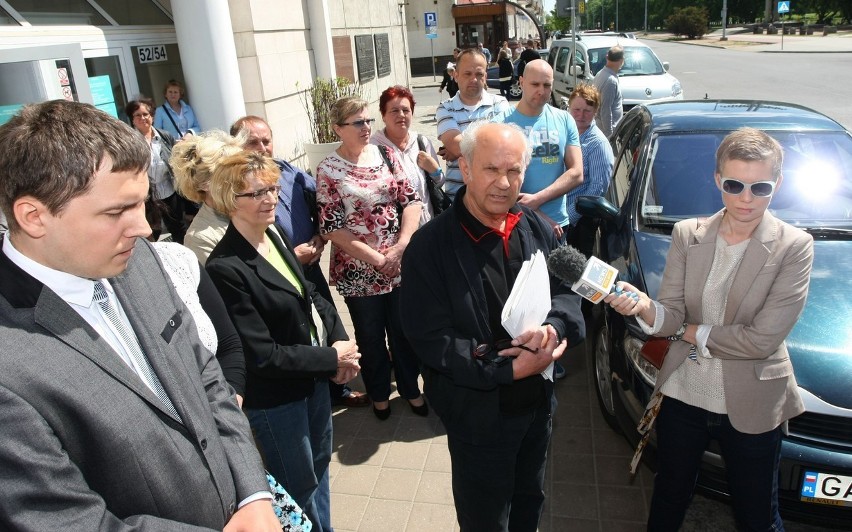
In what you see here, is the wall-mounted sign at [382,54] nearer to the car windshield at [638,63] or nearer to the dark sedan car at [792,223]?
the car windshield at [638,63]

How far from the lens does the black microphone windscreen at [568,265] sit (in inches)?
80.7

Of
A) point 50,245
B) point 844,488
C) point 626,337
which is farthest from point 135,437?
point 844,488

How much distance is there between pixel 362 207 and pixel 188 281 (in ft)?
5.77

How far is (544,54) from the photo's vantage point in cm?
1936

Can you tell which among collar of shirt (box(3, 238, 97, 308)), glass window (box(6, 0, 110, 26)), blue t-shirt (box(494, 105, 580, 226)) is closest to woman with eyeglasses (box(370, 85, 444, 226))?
blue t-shirt (box(494, 105, 580, 226))

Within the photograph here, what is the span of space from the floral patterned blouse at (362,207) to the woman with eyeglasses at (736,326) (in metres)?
1.77

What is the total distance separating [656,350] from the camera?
269 cm

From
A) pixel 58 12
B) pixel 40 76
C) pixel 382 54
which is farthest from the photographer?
pixel 382 54

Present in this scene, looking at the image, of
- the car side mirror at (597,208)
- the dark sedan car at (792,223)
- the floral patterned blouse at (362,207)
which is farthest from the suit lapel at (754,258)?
the floral patterned blouse at (362,207)

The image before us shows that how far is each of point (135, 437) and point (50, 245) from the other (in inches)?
18.2

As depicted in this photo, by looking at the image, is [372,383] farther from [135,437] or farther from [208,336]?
[135,437]

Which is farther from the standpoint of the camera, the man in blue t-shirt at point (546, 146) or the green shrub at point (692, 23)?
the green shrub at point (692, 23)

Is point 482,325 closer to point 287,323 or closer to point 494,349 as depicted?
point 494,349

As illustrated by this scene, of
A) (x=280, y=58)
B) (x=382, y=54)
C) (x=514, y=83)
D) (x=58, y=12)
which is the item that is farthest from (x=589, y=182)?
(x=514, y=83)
